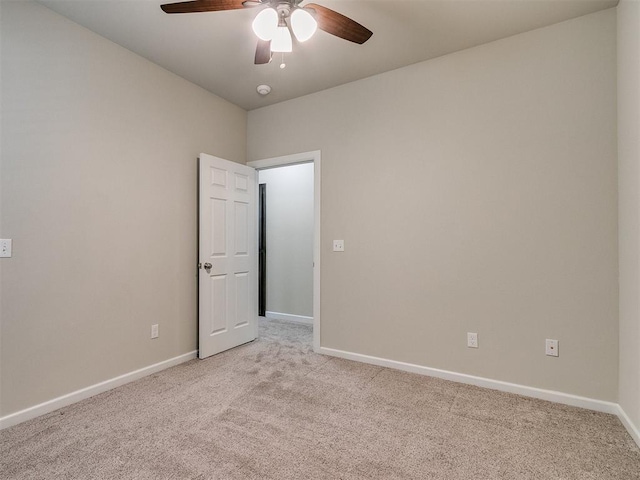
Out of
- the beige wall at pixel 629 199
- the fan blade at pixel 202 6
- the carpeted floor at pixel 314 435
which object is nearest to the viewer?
the carpeted floor at pixel 314 435

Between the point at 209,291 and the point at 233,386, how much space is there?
993 millimetres

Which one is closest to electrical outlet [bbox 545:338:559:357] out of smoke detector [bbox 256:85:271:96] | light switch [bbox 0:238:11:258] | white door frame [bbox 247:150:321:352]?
white door frame [bbox 247:150:321:352]

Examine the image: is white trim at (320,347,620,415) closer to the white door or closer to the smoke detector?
the white door

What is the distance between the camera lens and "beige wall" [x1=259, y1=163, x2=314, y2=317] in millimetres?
4598

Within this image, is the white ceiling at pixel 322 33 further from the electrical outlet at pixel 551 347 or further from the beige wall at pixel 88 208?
the electrical outlet at pixel 551 347

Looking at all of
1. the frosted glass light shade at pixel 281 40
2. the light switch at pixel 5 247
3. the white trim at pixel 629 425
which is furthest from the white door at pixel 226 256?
the white trim at pixel 629 425

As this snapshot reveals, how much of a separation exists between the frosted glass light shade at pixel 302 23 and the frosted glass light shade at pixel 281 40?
0.15 m

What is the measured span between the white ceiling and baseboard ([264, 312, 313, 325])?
9.96ft

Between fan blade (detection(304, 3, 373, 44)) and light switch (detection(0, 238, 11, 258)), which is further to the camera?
light switch (detection(0, 238, 11, 258))

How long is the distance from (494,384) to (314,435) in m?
1.48

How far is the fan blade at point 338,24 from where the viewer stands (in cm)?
170

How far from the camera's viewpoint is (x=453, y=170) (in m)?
2.62

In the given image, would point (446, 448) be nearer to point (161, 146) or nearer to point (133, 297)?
point (133, 297)

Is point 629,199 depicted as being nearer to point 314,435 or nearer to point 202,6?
point 314,435
